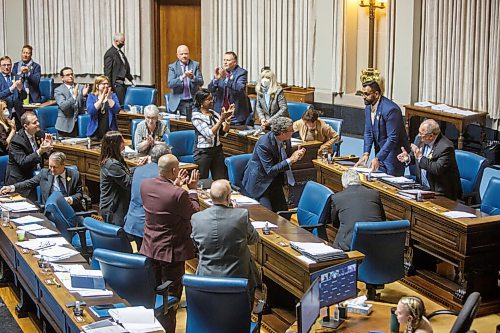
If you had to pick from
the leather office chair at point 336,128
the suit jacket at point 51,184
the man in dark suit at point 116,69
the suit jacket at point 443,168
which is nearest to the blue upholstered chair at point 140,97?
the man in dark suit at point 116,69

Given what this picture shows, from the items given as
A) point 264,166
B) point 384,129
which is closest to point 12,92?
point 264,166

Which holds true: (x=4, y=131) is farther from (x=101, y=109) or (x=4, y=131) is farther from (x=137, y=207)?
(x=137, y=207)

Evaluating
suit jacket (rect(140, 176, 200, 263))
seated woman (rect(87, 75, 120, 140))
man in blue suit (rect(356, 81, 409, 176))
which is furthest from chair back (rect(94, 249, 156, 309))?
seated woman (rect(87, 75, 120, 140))

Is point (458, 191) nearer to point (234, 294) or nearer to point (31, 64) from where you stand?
point (234, 294)

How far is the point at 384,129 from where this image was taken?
9406 millimetres

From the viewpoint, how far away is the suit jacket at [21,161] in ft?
30.4

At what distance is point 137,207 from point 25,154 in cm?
219

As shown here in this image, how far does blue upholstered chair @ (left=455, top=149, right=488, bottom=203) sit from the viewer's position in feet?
29.4

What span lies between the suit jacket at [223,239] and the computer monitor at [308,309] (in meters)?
0.89

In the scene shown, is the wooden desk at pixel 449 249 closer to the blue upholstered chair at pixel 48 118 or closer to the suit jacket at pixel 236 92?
the suit jacket at pixel 236 92

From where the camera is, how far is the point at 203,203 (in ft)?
26.9

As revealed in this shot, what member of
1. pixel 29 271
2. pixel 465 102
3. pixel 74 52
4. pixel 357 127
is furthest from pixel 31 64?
pixel 29 271

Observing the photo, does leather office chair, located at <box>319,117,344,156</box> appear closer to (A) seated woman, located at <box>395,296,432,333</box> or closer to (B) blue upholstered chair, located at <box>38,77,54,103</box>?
(A) seated woman, located at <box>395,296,432,333</box>

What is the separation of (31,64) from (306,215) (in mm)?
7420
